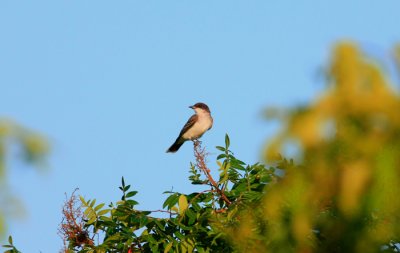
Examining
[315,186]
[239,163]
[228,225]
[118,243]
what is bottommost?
[315,186]

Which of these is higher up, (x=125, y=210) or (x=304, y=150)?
(x=125, y=210)

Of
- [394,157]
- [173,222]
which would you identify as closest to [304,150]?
[394,157]

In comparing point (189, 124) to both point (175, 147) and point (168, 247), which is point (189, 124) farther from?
point (168, 247)

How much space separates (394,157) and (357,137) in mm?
161

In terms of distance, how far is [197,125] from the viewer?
66.6ft

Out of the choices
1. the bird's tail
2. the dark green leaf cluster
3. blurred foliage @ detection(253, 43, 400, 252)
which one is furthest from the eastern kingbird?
blurred foliage @ detection(253, 43, 400, 252)

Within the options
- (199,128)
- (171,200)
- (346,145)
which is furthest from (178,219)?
(199,128)

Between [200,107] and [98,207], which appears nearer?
[98,207]

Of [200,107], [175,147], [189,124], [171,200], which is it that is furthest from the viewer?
[175,147]

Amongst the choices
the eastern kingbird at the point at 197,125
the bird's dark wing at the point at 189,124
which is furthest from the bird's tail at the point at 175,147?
the bird's dark wing at the point at 189,124

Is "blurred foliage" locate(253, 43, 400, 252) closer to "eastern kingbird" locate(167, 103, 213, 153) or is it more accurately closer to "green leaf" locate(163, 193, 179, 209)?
"green leaf" locate(163, 193, 179, 209)

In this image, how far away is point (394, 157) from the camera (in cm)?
207

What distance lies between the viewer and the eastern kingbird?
20328 mm

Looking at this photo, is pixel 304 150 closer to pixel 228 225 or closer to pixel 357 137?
pixel 357 137
